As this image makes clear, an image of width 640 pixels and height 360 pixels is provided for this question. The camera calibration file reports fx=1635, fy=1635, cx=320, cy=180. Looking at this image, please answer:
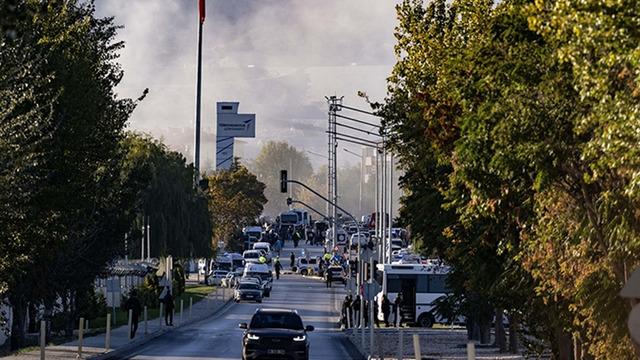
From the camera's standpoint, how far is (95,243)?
55.8m

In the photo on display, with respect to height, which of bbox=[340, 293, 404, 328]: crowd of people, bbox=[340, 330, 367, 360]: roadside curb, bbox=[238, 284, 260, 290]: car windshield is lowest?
bbox=[340, 330, 367, 360]: roadside curb

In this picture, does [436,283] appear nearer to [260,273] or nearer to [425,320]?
[425,320]

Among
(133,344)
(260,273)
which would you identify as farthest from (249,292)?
(133,344)

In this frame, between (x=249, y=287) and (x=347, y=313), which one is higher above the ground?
(x=249, y=287)

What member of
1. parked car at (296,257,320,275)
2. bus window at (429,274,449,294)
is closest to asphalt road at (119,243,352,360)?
bus window at (429,274,449,294)

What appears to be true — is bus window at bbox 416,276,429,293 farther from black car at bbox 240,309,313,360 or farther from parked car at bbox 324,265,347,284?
parked car at bbox 324,265,347,284

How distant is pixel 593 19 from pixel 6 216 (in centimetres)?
1899

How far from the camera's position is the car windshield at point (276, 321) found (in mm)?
43188

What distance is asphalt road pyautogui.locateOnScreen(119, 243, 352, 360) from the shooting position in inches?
1987

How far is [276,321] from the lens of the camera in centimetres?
4350

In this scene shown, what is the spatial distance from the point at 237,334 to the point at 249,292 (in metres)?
38.8

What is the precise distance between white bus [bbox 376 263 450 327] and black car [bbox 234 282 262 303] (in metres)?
20.6

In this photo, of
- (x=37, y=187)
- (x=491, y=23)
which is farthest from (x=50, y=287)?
(x=491, y=23)

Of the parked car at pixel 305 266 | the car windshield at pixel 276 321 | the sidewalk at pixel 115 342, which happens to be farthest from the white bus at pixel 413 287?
the parked car at pixel 305 266
